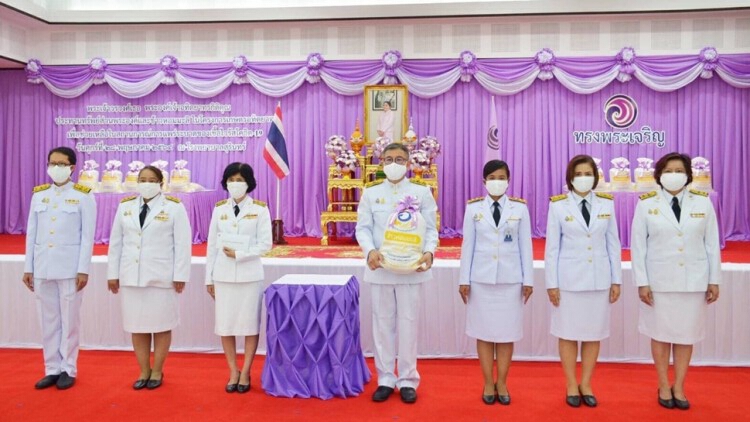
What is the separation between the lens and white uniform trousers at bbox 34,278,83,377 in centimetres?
367

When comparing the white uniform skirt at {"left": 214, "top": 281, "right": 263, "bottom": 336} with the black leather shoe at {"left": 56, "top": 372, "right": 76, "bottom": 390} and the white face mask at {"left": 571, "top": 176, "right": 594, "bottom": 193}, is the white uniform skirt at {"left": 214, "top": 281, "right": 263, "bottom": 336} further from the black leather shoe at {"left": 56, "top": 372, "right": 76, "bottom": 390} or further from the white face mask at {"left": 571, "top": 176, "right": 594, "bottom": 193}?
Result: the white face mask at {"left": 571, "top": 176, "right": 594, "bottom": 193}

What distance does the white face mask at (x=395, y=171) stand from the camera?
3.43m

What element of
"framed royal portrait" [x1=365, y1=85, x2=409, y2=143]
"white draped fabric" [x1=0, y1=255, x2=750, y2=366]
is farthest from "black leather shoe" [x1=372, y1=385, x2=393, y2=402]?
"framed royal portrait" [x1=365, y1=85, x2=409, y2=143]

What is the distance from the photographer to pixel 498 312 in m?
3.35

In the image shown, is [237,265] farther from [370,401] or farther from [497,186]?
[497,186]

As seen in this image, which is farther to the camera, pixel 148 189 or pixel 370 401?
pixel 148 189

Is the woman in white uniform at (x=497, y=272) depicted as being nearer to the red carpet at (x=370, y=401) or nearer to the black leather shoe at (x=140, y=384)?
the red carpet at (x=370, y=401)

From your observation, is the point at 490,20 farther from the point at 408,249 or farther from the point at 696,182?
the point at 408,249

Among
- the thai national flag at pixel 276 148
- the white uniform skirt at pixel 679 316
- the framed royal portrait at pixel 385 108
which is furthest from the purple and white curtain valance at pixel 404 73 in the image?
the white uniform skirt at pixel 679 316

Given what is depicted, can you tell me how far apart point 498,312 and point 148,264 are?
1995mm

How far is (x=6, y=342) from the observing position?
4629 millimetres

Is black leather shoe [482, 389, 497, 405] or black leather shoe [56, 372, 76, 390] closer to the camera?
black leather shoe [482, 389, 497, 405]

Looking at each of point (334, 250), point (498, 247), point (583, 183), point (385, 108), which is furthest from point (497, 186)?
point (385, 108)

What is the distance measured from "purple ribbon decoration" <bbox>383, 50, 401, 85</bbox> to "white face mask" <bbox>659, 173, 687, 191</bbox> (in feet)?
19.6
